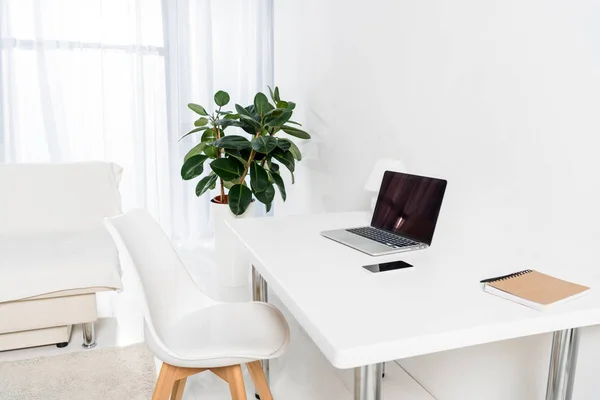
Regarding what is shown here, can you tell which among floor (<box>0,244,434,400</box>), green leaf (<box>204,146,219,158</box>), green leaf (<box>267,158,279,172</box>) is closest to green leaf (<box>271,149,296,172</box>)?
green leaf (<box>267,158,279,172</box>)

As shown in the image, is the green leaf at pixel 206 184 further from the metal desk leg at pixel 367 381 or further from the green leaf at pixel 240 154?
the metal desk leg at pixel 367 381

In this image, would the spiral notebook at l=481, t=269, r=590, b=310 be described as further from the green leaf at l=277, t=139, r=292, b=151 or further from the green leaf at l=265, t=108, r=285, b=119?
the green leaf at l=265, t=108, r=285, b=119

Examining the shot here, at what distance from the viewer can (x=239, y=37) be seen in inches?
154

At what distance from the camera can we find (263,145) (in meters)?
2.55

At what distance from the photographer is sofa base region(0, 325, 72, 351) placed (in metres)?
2.11

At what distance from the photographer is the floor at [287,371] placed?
6.08 ft

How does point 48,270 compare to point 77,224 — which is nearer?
point 48,270

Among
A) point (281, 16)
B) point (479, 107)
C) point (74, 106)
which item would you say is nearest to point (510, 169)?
point (479, 107)

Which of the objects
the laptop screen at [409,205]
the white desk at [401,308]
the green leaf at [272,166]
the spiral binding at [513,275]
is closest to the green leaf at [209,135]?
the green leaf at [272,166]

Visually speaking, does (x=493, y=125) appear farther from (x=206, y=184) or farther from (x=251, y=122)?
(x=206, y=184)

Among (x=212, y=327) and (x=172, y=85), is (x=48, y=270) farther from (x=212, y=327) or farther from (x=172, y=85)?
(x=172, y=85)

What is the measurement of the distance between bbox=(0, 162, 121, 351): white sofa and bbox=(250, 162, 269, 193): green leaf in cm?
77

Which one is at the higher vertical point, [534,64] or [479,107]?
[534,64]

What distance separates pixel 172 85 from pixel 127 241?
2.72m
